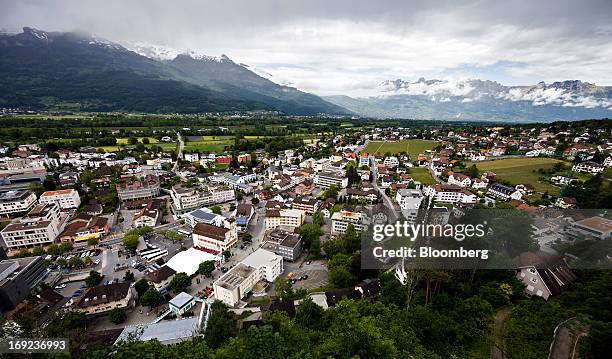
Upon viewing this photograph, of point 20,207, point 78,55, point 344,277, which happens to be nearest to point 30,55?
point 78,55

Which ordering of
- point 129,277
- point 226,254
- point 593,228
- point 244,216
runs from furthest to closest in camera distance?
point 244,216 → point 226,254 → point 593,228 → point 129,277

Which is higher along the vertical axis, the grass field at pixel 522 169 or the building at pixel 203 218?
the grass field at pixel 522 169

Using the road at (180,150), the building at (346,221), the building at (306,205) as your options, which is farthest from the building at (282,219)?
the road at (180,150)

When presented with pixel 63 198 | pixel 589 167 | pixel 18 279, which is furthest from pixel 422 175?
pixel 63 198

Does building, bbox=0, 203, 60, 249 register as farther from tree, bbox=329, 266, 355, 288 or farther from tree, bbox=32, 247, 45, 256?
tree, bbox=329, 266, 355, 288

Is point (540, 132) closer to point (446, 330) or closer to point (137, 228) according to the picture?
point (446, 330)

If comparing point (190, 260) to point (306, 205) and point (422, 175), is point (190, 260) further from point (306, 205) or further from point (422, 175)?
point (422, 175)

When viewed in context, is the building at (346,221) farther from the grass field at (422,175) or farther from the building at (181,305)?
the grass field at (422,175)
